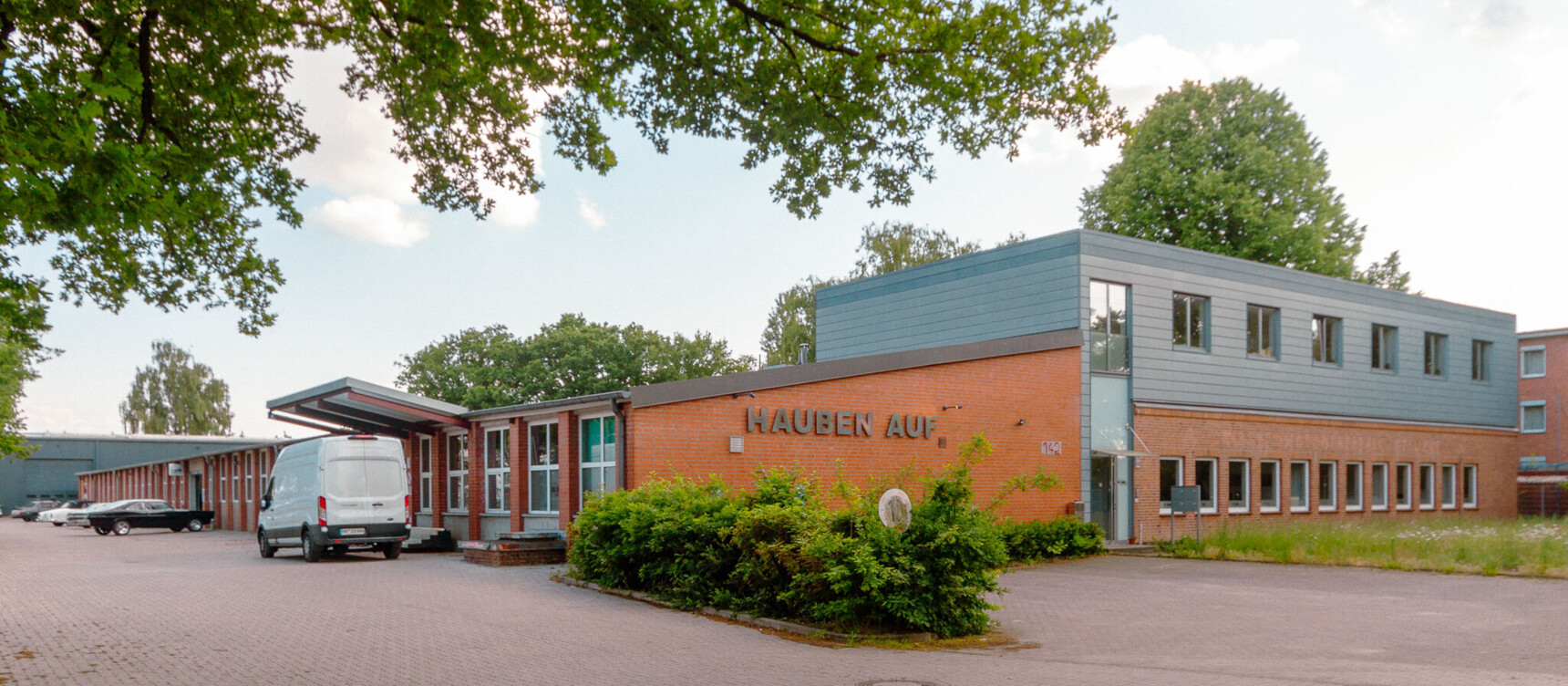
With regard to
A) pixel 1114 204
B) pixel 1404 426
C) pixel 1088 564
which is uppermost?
pixel 1114 204

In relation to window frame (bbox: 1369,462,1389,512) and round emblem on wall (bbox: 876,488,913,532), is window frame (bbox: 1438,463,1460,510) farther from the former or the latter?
round emblem on wall (bbox: 876,488,913,532)

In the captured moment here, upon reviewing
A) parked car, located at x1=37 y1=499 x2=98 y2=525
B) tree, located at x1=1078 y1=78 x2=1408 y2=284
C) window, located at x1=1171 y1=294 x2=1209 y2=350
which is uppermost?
tree, located at x1=1078 y1=78 x2=1408 y2=284

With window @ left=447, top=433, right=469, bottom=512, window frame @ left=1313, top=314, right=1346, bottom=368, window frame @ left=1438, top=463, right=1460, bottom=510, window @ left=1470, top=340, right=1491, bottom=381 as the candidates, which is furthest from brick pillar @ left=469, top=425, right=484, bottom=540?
window @ left=1470, top=340, right=1491, bottom=381

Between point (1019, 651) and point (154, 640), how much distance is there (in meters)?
7.77

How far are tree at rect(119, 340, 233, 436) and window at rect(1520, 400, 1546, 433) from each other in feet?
252

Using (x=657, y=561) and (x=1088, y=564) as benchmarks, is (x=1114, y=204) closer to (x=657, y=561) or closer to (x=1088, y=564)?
(x=1088, y=564)

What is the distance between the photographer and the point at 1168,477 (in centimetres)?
2489

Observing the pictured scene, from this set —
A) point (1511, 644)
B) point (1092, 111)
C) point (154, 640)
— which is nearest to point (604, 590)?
point (154, 640)

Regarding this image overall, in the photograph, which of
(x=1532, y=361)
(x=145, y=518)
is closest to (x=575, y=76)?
(x=145, y=518)

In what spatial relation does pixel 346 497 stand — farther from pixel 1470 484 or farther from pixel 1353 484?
pixel 1470 484

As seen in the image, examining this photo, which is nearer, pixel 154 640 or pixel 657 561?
pixel 154 640

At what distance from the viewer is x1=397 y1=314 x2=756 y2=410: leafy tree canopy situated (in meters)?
57.2

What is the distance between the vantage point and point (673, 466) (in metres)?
17.9

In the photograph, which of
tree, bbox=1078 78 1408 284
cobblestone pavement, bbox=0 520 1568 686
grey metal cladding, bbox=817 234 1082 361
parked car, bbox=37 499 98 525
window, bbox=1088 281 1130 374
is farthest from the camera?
parked car, bbox=37 499 98 525
